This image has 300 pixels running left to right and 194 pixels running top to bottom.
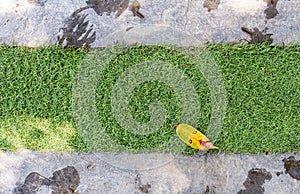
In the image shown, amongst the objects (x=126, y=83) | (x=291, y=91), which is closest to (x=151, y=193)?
(x=126, y=83)

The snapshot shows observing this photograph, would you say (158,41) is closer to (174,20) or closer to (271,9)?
Answer: (174,20)

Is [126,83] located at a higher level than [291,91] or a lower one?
lower

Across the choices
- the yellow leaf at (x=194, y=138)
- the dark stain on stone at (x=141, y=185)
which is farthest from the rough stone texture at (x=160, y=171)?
the yellow leaf at (x=194, y=138)

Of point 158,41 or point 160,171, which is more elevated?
point 158,41

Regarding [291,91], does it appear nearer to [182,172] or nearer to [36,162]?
[182,172]

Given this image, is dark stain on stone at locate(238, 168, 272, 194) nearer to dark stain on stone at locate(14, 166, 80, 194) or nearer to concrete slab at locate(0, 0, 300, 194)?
concrete slab at locate(0, 0, 300, 194)

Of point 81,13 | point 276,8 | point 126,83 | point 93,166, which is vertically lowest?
point 93,166

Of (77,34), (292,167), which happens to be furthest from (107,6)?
(292,167)
